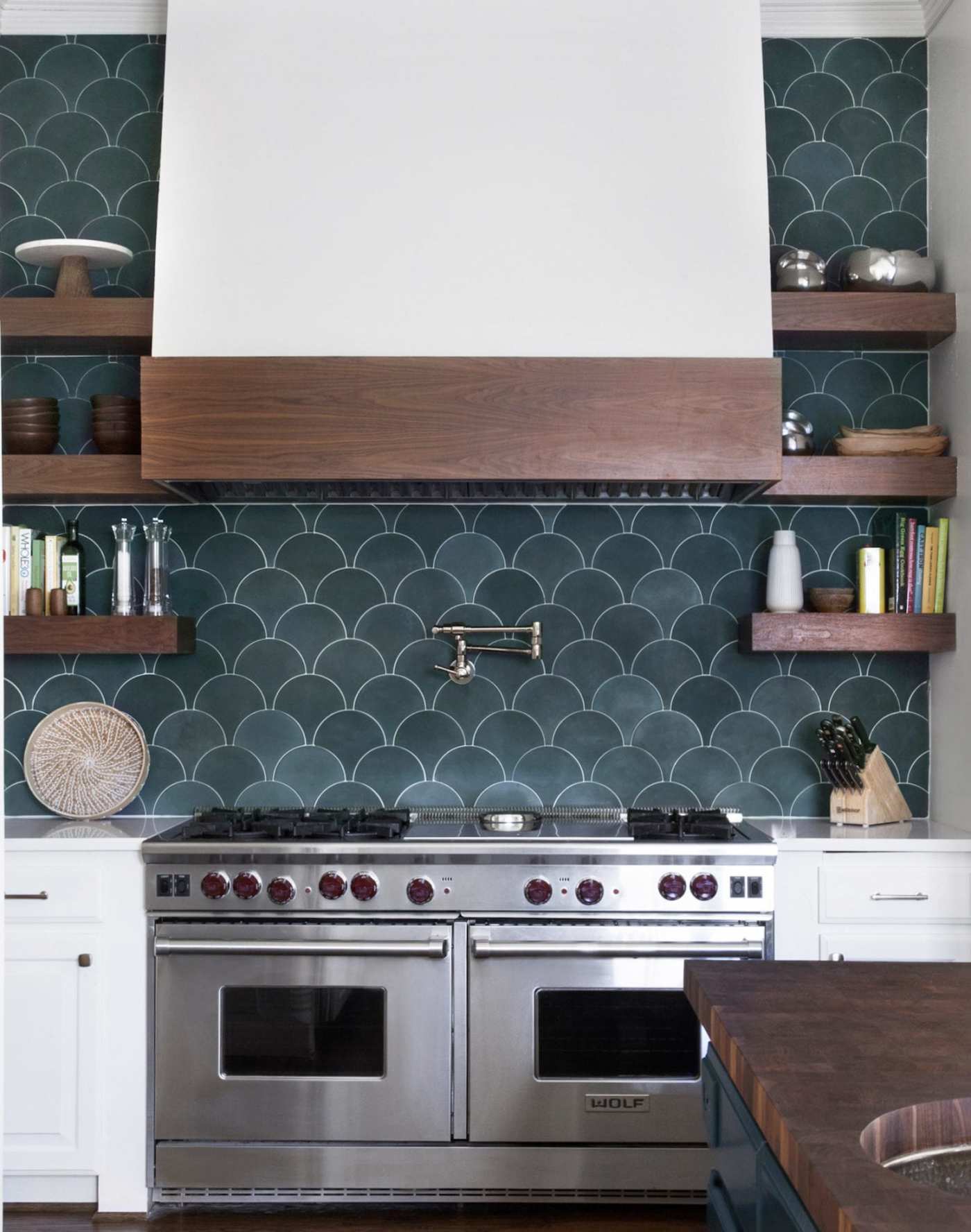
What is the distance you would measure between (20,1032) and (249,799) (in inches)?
36.0

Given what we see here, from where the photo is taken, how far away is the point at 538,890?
302 cm

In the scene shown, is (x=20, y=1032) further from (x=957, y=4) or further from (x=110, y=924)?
(x=957, y=4)

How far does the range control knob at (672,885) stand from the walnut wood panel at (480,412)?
1032 mm

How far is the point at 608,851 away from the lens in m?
3.03

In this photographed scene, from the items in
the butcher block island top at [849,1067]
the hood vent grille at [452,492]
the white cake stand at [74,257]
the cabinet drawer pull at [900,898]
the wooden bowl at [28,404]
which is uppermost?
the white cake stand at [74,257]

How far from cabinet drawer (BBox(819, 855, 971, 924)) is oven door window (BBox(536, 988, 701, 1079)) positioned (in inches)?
18.6

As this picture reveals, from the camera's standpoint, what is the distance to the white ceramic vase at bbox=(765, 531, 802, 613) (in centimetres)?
352

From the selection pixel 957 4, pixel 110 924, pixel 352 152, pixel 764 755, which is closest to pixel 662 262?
pixel 352 152

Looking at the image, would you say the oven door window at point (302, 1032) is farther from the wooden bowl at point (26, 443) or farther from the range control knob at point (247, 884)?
the wooden bowl at point (26, 443)

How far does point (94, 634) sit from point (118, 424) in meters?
0.60

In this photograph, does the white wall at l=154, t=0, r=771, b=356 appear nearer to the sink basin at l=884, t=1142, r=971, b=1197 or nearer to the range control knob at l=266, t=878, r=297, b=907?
the range control knob at l=266, t=878, r=297, b=907

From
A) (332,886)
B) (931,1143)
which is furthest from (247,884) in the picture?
(931,1143)

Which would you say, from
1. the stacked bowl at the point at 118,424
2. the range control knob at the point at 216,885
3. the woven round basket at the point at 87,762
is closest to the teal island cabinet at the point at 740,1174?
the range control knob at the point at 216,885

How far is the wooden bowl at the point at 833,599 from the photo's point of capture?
3.47m
